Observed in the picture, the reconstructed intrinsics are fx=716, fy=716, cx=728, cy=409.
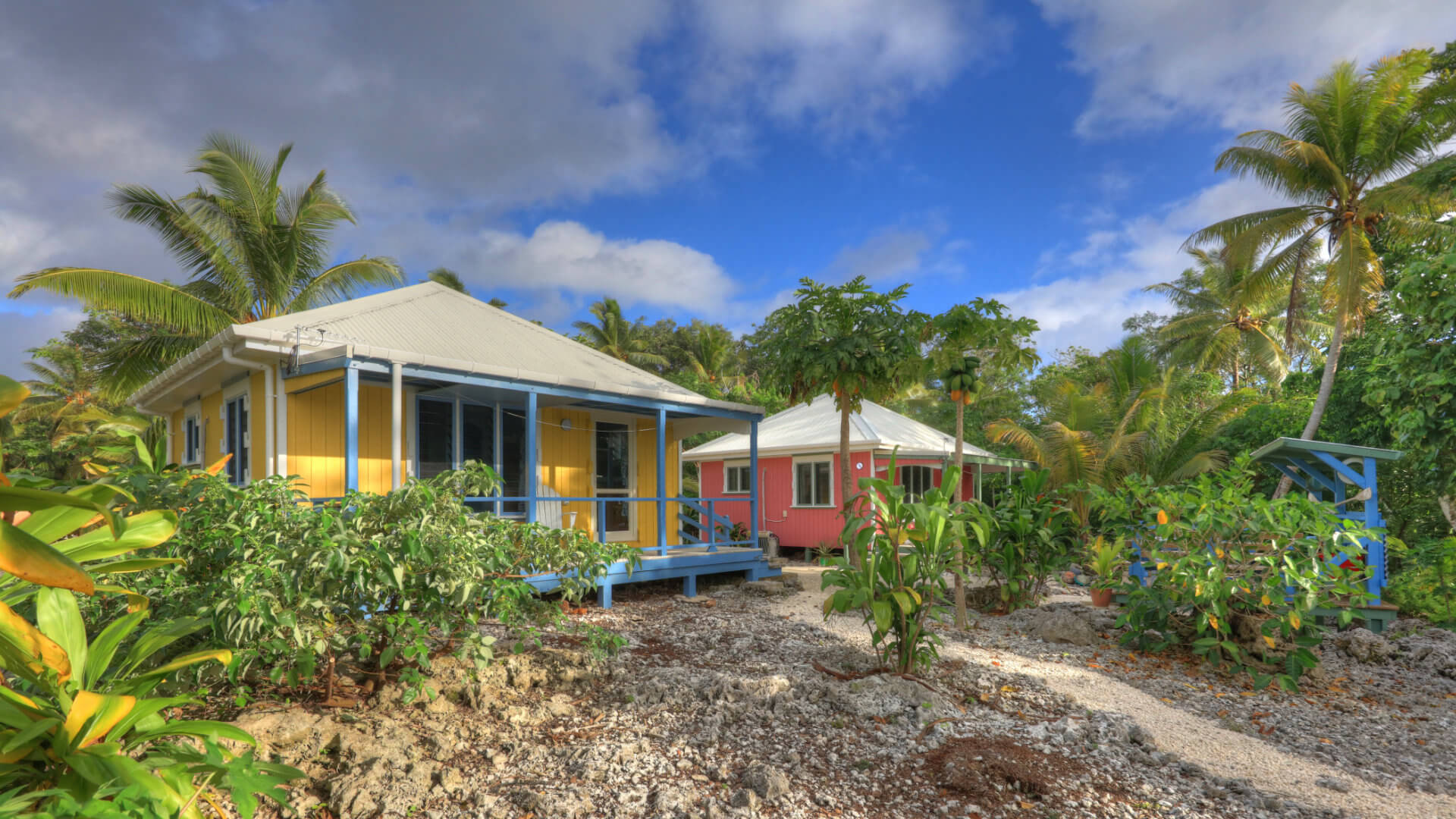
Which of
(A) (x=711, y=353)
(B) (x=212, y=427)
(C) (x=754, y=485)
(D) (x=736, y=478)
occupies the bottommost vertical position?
(D) (x=736, y=478)

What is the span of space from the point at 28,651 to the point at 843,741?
141 inches

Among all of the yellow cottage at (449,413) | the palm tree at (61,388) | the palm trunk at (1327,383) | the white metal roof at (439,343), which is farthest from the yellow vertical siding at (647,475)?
the palm tree at (61,388)

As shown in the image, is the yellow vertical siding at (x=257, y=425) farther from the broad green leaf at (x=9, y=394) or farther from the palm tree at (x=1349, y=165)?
the palm tree at (x=1349, y=165)

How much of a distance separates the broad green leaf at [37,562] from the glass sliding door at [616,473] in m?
9.41

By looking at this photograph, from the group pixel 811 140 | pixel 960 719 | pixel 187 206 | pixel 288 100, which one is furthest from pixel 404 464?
pixel 187 206

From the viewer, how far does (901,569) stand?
4996 mm

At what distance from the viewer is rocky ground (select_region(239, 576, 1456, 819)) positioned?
3430 mm

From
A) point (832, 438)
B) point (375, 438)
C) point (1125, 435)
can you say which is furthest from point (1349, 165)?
point (375, 438)

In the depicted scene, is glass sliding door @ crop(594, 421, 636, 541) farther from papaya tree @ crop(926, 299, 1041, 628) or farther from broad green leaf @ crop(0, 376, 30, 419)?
broad green leaf @ crop(0, 376, 30, 419)

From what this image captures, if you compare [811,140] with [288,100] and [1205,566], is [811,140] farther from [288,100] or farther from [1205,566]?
[1205,566]

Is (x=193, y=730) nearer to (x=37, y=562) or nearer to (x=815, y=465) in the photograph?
(x=37, y=562)

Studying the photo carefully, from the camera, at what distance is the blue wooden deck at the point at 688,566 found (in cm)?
877

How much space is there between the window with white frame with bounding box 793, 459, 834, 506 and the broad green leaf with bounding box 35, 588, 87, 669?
1366 centimetres

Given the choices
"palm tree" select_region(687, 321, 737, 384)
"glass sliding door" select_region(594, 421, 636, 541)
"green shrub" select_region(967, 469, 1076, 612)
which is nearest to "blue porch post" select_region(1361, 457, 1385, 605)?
"green shrub" select_region(967, 469, 1076, 612)
